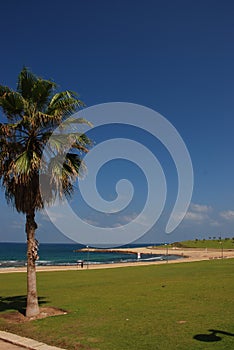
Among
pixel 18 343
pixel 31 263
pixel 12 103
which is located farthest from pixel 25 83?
pixel 18 343

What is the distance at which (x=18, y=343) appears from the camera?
36.1 feet

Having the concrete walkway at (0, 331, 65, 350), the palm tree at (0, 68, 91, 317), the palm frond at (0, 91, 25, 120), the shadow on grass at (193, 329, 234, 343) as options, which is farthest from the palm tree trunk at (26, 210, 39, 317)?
the shadow on grass at (193, 329, 234, 343)

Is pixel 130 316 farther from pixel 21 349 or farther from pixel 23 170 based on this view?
pixel 23 170

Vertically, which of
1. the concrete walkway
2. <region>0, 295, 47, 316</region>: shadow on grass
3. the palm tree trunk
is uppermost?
the palm tree trunk

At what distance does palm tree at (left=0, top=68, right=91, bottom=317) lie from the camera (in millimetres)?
15227

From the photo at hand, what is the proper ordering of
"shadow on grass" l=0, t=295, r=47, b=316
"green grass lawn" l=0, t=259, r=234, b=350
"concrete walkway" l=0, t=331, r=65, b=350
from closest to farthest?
"concrete walkway" l=0, t=331, r=65, b=350 < "green grass lawn" l=0, t=259, r=234, b=350 < "shadow on grass" l=0, t=295, r=47, b=316

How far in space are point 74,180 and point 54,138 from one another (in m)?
1.97

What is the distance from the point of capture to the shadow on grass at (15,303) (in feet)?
56.9

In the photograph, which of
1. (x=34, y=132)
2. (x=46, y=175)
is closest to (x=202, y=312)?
(x=46, y=175)

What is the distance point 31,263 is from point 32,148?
15.7ft

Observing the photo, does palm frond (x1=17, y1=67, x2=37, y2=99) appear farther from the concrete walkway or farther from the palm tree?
the concrete walkway

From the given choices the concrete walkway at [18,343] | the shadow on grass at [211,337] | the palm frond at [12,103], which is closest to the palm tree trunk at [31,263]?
the concrete walkway at [18,343]

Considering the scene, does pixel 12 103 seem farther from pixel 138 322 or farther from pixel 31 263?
pixel 138 322

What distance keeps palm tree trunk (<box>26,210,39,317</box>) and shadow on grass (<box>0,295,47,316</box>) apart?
105 centimetres
